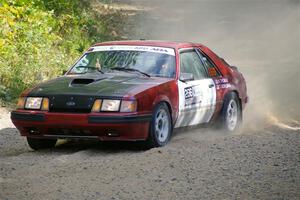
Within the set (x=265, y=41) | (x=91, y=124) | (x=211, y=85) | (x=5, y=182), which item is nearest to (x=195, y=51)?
(x=211, y=85)

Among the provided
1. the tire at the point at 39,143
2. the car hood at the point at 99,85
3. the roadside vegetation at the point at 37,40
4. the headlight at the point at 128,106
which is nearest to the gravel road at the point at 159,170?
the tire at the point at 39,143

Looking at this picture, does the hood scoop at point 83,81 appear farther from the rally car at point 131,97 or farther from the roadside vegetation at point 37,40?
the roadside vegetation at point 37,40

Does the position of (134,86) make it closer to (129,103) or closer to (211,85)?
(129,103)

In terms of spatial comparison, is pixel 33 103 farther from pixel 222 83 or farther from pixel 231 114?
pixel 231 114

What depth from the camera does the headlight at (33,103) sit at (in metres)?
9.37

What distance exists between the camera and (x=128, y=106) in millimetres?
9047

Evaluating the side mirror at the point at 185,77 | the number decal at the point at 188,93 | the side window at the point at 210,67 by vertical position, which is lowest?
the number decal at the point at 188,93

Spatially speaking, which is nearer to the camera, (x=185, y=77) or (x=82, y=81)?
(x=82, y=81)

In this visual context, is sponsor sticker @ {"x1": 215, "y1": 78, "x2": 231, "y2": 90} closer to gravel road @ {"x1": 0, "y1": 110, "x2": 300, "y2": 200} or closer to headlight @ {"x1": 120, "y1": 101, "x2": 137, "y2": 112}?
gravel road @ {"x1": 0, "y1": 110, "x2": 300, "y2": 200}

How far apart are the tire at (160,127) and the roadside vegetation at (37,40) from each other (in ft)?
15.9

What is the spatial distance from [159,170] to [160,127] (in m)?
1.62

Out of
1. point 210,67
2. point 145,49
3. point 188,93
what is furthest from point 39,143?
point 210,67

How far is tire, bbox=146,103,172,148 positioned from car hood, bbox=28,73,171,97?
13.3 inches

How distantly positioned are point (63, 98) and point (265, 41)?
18604 millimetres
